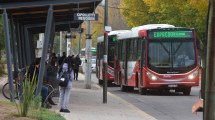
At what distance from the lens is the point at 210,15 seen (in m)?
5.25

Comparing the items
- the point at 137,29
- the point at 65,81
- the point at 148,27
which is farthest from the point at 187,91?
the point at 65,81

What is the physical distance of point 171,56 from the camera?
83.1 feet

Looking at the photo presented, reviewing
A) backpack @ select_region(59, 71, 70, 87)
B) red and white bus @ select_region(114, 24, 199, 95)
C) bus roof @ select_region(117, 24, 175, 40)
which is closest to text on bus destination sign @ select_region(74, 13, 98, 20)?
backpack @ select_region(59, 71, 70, 87)

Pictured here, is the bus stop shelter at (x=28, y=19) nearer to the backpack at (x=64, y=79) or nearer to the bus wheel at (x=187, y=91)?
the backpack at (x=64, y=79)

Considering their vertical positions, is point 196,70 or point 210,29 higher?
point 210,29

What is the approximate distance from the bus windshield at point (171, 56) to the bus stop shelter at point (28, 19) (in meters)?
4.44

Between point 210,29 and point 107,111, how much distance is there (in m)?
11.4

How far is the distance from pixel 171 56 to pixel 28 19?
290 inches

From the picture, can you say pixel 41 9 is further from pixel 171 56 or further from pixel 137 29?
pixel 137 29

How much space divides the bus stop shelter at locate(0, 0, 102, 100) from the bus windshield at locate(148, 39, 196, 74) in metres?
4.44

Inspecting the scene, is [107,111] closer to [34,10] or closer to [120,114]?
[120,114]

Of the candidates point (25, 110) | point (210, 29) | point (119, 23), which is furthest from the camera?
point (119, 23)

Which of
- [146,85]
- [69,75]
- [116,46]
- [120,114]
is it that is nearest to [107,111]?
[120,114]

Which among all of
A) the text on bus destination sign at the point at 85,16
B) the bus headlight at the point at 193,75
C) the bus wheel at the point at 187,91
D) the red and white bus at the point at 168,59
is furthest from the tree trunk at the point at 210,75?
the bus wheel at the point at 187,91
